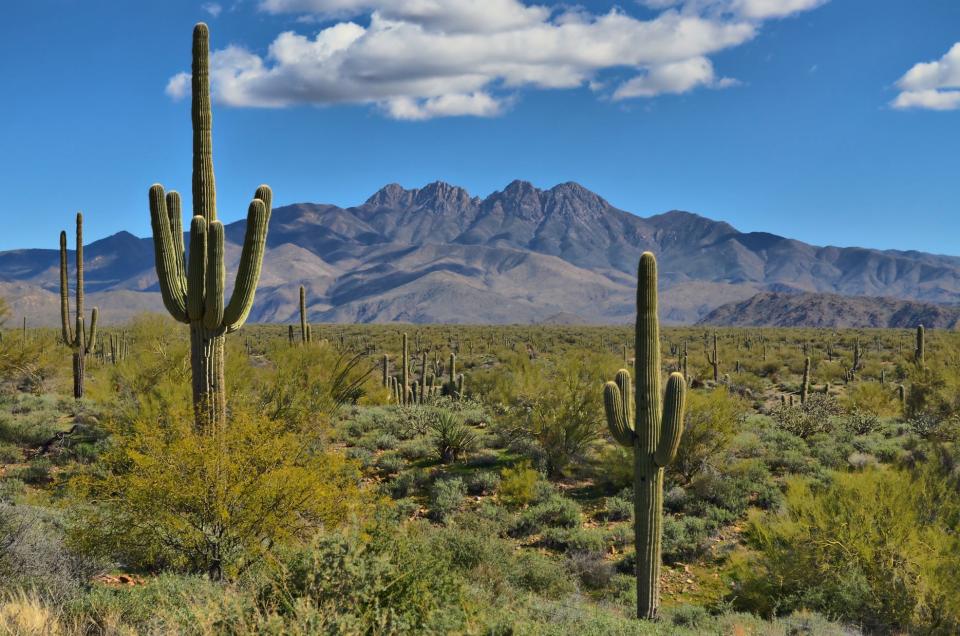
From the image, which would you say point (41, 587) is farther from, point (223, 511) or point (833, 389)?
point (833, 389)

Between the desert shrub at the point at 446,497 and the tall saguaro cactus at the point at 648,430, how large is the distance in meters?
4.87

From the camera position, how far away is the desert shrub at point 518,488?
1562 cm

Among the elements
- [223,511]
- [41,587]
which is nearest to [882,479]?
[223,511]

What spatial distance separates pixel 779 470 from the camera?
17.6 m

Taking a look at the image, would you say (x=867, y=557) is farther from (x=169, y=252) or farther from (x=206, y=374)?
(x=169, y=252)

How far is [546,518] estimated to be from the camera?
14891 mm

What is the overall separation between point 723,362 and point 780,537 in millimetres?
35979

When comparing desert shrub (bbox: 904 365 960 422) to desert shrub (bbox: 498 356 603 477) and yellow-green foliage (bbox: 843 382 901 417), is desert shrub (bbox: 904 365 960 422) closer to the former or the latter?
yellow-green foliage (bbox: 843 382 901 417)

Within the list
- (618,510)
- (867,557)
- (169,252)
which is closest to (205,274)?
(169,252)

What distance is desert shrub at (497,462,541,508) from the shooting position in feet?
51.2

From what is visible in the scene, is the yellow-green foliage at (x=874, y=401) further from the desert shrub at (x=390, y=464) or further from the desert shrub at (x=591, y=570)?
the desert shrub at (x=390, y=464)

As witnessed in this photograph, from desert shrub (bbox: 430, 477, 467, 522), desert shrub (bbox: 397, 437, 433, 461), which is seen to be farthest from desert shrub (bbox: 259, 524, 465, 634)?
desert shrub (bbox: 397, 437, 433, 461)

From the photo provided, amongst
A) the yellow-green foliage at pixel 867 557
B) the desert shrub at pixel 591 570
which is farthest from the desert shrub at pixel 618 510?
the yellow-green foliage at pixel 867 557

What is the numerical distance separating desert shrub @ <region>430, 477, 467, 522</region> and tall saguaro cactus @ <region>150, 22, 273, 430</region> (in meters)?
5.47
